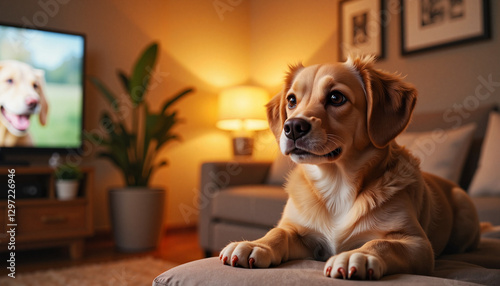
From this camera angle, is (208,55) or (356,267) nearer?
(356,267)

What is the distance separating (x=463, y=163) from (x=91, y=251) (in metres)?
2.61

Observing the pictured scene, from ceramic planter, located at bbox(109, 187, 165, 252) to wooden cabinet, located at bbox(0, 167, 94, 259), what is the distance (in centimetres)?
20

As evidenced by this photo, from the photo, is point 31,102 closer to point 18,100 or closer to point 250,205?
point 18,100

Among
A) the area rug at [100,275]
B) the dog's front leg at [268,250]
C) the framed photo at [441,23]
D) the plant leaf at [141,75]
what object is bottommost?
the area rug at [100,275]

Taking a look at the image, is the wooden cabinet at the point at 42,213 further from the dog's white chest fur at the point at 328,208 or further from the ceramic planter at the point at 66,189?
the dog's white chest fur at the point at 328,208

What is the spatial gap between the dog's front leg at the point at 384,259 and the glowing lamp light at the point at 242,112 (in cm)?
300

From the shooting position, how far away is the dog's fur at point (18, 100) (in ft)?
9.20

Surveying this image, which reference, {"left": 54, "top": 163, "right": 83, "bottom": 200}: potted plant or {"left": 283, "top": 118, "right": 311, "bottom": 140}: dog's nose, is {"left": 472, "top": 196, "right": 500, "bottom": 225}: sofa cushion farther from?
{"left": 54, "top": 163, "right": 83, "bottom": 200}: potted plant

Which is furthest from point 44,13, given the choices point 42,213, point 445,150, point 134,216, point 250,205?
point 445,150

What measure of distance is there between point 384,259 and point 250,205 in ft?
6.12

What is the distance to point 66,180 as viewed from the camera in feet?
9.29

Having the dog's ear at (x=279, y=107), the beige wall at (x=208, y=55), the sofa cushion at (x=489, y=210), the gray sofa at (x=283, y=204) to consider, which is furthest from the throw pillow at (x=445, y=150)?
the dog's ear at (x=279, y=107)

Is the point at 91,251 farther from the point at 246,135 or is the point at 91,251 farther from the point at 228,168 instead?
the point at 246,135

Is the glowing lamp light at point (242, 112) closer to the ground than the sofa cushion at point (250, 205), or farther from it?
farther from it
